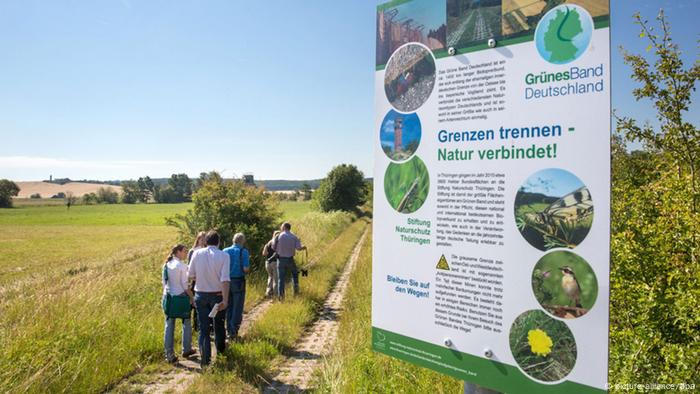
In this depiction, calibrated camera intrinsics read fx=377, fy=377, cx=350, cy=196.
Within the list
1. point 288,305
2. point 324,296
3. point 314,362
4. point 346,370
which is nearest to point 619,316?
point 346,370

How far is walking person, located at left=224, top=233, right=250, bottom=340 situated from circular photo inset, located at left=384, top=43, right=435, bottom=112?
5997 mm

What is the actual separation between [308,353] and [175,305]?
2.40m

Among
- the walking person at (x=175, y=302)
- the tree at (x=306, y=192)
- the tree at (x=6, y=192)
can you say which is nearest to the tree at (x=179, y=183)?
the tree at (x=306, y=192)

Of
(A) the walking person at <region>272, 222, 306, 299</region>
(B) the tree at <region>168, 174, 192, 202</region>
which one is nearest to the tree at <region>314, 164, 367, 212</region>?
(A) the walking person at <region>272, 222, 306, 299</region>

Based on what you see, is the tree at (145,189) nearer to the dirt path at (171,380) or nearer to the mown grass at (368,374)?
the dirt path at (171,380)

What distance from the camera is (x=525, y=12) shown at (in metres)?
1.68

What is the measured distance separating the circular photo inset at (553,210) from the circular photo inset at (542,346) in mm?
327

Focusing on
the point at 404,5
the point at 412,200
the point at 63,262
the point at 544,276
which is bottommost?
the point at 63,262

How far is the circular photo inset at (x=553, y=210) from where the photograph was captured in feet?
4.99

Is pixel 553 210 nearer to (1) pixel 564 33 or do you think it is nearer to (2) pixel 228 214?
(1) pixel 564 33

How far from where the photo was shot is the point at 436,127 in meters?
1.99

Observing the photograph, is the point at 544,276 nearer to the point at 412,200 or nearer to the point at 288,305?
the point at 412,200

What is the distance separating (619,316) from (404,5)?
288cm

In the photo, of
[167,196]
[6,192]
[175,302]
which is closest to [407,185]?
[175,302]
